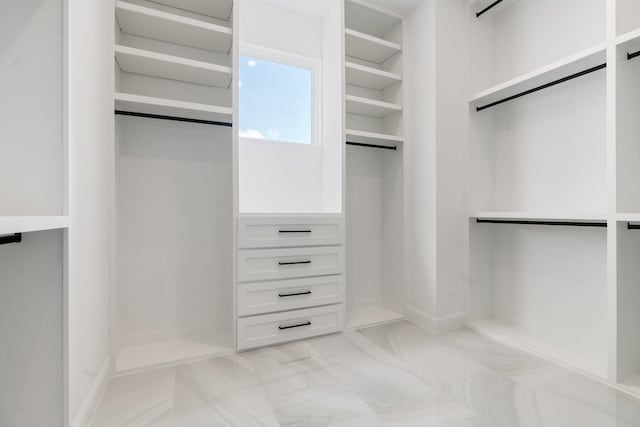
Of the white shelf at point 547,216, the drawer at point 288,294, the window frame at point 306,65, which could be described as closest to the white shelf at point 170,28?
the window frame at point 306,65

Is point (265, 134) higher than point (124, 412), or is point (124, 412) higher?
point (265, 134)

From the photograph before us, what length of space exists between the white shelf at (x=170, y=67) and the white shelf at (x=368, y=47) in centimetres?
101

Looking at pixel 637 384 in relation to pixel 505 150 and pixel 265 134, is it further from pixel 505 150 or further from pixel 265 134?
pixel 265 134

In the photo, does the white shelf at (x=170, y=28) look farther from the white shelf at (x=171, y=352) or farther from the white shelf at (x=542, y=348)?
the white shelf at (x=542, y=348)

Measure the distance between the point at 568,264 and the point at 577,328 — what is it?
380mm

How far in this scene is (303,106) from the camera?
248 cm

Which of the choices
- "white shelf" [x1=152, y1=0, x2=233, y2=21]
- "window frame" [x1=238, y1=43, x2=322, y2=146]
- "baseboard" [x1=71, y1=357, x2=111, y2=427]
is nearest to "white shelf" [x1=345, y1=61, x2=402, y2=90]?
"window frame" [x1=238, y1=43, x2=322, y2=146]

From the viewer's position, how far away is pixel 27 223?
64 cm

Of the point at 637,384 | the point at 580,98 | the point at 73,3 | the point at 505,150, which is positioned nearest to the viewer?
the point at 73,3

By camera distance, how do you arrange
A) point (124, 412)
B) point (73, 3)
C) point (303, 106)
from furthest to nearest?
1. point (303, 106)
2. point (124, 412)
3. point (73, 3)

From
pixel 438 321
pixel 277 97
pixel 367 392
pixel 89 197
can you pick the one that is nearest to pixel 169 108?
pixel 89 197

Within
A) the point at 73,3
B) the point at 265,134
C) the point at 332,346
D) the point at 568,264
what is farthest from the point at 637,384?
the point at 73,3

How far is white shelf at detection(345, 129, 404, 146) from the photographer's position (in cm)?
218

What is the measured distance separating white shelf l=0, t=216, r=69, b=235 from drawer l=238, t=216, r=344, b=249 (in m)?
0.97
